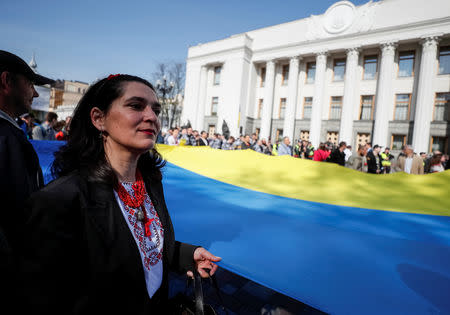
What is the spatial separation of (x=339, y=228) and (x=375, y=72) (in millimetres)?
26621

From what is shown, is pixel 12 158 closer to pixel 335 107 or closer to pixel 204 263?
pixel 204 263

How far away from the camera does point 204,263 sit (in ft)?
4.42

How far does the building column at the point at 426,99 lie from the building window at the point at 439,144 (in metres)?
0.67

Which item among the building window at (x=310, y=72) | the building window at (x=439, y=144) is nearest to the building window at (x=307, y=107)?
the building window at (x=310, y=72)

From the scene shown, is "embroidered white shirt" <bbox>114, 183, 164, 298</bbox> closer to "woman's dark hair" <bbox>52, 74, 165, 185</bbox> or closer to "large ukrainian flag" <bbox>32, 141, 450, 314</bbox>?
"woman's dark hair" <bbox>52, 74, 165, 185</bbox>

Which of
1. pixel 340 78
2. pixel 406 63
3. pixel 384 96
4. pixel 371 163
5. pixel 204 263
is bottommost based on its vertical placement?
pixel 204 263

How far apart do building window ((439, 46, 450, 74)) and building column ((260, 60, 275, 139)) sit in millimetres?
14574

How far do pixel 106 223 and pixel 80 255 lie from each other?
0.14 metres

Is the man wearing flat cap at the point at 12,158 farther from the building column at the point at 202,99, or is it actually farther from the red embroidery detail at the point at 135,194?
the building column at the point at 202,99

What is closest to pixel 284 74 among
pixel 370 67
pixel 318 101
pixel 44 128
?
pixel 318 101

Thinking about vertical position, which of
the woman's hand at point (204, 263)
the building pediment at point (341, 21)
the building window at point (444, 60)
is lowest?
the woman's hand at point (204, 263)

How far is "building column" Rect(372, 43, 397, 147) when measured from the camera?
2184cm

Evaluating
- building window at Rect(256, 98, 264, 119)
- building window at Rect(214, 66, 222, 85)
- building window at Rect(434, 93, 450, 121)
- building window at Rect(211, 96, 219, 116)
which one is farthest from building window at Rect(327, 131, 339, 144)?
building window at Rect(214, 66, 222, 85)

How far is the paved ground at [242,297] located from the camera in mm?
2539
